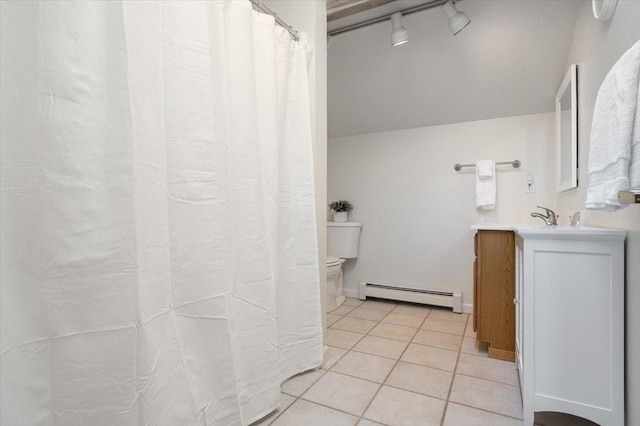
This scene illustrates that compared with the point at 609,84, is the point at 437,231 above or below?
below

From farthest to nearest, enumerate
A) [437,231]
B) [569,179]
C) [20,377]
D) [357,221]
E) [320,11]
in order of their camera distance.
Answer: [357,221] → [437,231] → [569,179] → [320,11] → [20,377]

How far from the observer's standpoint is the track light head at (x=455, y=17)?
193 cm

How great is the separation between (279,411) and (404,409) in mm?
549

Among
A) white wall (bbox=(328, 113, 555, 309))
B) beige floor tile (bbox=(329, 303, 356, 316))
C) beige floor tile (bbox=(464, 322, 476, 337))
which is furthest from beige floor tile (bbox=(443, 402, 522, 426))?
white wall (bbox=(328, 113, 555, 309))

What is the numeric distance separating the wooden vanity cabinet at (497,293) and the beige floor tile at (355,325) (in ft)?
2.59

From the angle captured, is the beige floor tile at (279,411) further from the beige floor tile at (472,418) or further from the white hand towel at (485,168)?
the white hand towel at (485,168)

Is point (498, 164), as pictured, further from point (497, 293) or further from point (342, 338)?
point (342, 338)

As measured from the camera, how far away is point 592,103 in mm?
1576

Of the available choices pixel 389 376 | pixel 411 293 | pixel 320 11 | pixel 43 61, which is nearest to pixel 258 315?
pixel 389 376

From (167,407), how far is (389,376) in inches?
44.6

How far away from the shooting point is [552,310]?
1.25 m

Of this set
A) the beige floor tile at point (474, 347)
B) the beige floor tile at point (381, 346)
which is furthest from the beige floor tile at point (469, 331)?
the beige floor tile at point (381, 346)

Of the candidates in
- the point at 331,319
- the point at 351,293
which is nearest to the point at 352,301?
the point at 351,293

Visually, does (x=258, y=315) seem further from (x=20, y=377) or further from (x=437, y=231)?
(x=437, y=231)
